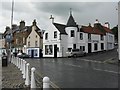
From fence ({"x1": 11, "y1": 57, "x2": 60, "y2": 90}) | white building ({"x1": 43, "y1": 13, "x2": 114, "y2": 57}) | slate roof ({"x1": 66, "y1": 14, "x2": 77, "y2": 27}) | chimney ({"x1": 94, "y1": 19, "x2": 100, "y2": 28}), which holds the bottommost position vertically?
fence ({"x1": 11, "y1": 57, "x2": 60, "y2": 90})

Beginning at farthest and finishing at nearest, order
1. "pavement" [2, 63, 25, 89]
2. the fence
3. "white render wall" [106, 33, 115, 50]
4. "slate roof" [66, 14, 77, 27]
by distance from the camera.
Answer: "white render wall" [106, 33, 115, 50]
"slate roof" [66, 14, 77, 27]
"pavement" [2, 63, 25, 89]
the fence

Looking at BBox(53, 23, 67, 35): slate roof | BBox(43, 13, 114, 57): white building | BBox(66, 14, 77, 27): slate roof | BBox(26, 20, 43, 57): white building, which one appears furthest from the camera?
BBox(26, 20, 43, 57): white building

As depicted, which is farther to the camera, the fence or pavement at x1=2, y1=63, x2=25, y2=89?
pavement at x1=2, y1=63, x2=25, y2=89

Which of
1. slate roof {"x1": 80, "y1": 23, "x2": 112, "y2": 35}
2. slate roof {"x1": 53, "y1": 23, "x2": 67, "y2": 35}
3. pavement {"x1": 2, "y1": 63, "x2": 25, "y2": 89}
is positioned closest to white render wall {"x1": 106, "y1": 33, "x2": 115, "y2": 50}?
slate roof {"x1": 80, "y1": 23, "x2": 112, "y2": 35}

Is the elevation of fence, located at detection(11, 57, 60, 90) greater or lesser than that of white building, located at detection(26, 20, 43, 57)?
lesser

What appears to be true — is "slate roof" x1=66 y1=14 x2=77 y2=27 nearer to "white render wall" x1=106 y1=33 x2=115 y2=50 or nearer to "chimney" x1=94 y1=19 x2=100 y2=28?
"chimney" x1=94 y1=19 x2=100 y2=28

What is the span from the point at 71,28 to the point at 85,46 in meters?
5.79

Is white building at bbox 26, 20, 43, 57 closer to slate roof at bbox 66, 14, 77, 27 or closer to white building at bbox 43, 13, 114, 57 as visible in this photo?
white building at bbox 43, 13, 114, 57

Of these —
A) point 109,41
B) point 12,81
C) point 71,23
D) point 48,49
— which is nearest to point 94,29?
point 109,41

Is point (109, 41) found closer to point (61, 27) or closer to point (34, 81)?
point (61, 27)

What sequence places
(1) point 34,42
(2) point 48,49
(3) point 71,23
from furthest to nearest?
(1) point 34,42 < (2) point 48,49 < (3) point 71,23

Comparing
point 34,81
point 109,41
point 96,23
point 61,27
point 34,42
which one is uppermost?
point 96,23

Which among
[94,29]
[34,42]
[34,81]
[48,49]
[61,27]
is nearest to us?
[34,81]

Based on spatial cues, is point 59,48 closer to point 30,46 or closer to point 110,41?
point 30,46
